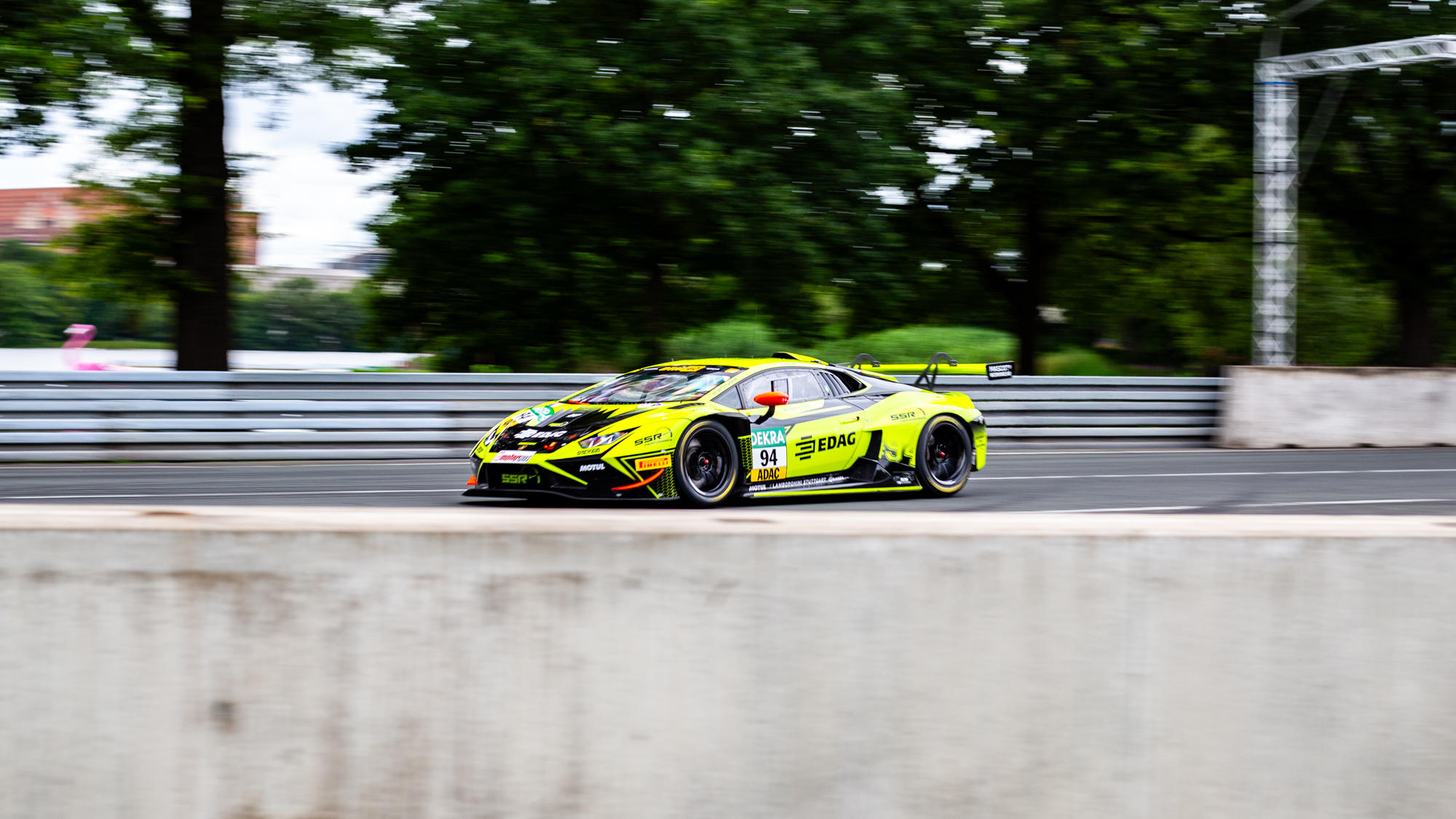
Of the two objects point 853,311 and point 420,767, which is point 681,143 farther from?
point 420,767

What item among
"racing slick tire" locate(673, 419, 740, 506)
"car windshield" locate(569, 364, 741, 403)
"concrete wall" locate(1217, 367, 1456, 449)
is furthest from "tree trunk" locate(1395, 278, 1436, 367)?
"racing slick tire" locate(673, 419, 740, 506)

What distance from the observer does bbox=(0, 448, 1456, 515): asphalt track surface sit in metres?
10.2

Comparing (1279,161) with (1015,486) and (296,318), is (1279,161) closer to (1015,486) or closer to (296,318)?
(1015,486)

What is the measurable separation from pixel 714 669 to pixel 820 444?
7.07 meters

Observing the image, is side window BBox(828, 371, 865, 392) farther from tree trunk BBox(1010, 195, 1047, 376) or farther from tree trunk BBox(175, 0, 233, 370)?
tree trunk BBox(1010, 195, 1047, 376)

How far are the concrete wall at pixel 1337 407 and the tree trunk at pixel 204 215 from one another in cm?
1331

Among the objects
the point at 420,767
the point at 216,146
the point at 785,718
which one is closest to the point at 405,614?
the point at 420,767

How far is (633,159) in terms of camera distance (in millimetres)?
18109

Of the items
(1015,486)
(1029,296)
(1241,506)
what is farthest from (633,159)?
(1029,296)

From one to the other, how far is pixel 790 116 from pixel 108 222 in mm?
9042

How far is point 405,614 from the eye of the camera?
123 inches

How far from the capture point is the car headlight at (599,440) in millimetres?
8992

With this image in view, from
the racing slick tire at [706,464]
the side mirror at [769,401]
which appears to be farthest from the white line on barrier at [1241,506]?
the racing slick tire at [706,464]

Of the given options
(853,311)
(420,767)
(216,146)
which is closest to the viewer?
(420,767)
